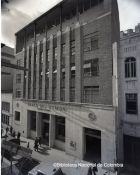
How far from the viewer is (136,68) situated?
20.9ft

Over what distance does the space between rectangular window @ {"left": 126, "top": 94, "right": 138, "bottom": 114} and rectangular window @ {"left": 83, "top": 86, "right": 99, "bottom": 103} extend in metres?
1.69

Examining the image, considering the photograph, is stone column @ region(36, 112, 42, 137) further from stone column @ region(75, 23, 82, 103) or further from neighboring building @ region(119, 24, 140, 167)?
neighboring building @ region(119, 24, 140, 167)

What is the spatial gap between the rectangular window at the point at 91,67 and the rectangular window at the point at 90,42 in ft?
2.37

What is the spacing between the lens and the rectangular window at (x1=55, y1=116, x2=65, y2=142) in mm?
9135

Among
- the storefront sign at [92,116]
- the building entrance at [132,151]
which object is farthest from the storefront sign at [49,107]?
the building entrance at [132,151]

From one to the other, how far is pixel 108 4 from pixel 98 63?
124 inches

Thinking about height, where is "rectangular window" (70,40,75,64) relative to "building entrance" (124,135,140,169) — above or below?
above

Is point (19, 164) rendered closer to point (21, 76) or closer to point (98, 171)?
point (98, 171)

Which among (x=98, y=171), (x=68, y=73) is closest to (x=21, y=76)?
(x=68, y=73)

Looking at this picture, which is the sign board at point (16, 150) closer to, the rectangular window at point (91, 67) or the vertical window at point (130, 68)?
the rectangular window at point (91, 67)

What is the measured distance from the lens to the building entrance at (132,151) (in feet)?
20.3

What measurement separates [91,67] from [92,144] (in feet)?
13.6

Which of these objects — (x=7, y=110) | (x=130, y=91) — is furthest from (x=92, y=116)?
(x=7, y=110)

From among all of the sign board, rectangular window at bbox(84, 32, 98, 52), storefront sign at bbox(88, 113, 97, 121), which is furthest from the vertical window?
the sign board
